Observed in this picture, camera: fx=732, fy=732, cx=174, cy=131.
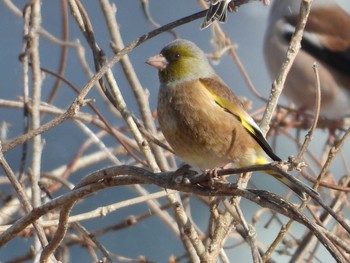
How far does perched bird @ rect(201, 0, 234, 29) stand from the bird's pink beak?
336 millimetres

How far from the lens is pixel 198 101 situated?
169 centimetres

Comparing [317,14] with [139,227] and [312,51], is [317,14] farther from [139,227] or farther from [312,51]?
[139,227]

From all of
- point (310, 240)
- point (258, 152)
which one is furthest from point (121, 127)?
point (258, 152)

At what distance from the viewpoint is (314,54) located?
339cm

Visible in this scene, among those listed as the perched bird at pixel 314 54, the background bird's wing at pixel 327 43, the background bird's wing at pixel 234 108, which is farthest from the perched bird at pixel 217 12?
the background bird's wing at pixel 327 43

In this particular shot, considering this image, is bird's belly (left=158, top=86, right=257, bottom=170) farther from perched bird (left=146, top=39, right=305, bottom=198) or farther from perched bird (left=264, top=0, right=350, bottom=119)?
perched bird (left=264, top=0, right=350, bottom=119)

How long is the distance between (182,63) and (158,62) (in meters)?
0.06

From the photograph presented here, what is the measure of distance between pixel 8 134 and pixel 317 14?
64.5 inches

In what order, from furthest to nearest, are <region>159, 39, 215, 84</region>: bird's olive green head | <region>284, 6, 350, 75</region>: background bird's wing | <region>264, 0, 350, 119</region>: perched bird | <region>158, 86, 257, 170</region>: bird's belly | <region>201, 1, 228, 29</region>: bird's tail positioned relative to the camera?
<region>284, 6, 350, 75</region>: background bird's wing < <region>264, 0, 350, 119</region>: perched bird < <region>159, 39, 215, 84</region>: bird's olive green head < <region>158, 86, 257, 170</region>: bird's belly < <region>201, 1, 228, 29</region>: bird's tail

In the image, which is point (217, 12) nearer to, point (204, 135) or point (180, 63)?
point (204, 135)

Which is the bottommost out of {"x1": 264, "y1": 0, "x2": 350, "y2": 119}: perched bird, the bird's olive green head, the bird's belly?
the bird's belly

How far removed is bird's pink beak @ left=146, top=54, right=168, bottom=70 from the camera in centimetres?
189

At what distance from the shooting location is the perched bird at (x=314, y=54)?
326 centimetres

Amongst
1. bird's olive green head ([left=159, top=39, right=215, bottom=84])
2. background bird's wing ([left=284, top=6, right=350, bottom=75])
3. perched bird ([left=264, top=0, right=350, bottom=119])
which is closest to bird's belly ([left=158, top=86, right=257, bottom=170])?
bird's olive green head ([left=159, top=39, right=215, bottom=84])
